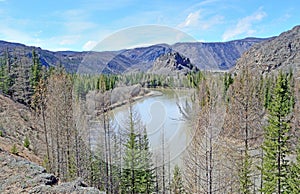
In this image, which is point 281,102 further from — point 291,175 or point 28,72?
point 28,72

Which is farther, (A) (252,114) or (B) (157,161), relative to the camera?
(B) (157,161)

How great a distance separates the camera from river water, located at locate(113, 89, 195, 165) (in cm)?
1313

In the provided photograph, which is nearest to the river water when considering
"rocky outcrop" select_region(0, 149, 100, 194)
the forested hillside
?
the forested hillside

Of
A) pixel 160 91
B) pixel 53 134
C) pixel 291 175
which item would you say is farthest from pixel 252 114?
pixel 53 134

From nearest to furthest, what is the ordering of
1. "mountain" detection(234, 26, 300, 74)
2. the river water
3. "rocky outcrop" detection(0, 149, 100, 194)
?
"rocky outcrop" detection(0, 149, 100, 194) → the river water → "mountain" detection(234, 26, 300, 74)

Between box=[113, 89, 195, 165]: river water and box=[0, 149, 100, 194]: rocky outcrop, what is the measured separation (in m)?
5.97

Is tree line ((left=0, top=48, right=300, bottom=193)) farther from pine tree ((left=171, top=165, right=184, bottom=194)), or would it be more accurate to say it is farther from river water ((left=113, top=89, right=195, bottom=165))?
river water ((left=113, top=89, right=195, bottom=165))

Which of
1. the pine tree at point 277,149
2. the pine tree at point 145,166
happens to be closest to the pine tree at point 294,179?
the pine tree at point 277,149

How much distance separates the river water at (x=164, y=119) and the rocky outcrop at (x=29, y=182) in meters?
5.97

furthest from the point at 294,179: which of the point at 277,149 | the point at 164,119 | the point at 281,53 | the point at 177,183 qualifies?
the point at 281,53

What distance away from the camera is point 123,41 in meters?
11.3

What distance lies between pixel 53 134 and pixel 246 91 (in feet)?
41.1

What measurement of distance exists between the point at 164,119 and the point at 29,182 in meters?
7.85

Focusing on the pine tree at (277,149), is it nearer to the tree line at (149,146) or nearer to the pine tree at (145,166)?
the tree line at (149,146)
